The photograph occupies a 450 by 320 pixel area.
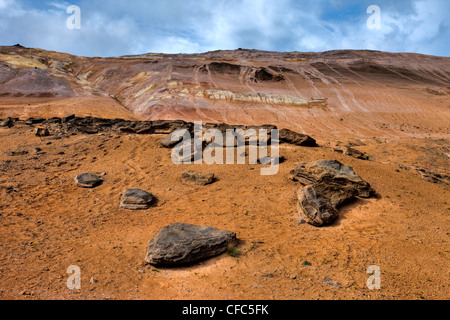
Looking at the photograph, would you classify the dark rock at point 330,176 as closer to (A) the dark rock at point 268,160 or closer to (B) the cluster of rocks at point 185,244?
(A) the dark rock at point 268,160

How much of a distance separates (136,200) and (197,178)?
253cm

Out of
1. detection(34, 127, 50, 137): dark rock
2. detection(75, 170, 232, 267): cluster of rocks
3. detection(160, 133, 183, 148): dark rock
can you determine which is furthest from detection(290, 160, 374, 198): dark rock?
detection(34, 127, 50, 137): dark rock

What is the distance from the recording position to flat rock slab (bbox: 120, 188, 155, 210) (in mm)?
9297

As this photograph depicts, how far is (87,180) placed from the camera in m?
11.0

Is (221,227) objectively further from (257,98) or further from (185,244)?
(257,98)

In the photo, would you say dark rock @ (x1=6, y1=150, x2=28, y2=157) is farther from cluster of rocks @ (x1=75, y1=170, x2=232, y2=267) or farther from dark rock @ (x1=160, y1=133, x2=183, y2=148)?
cluster of rocks @ (x1=75, y1=170, x2=232, y2=267)

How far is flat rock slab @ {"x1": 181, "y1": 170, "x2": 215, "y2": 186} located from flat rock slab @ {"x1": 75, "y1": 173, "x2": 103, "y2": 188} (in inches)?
134

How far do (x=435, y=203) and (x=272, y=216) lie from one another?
218 inches

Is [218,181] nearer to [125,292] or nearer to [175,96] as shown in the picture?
[125,292]

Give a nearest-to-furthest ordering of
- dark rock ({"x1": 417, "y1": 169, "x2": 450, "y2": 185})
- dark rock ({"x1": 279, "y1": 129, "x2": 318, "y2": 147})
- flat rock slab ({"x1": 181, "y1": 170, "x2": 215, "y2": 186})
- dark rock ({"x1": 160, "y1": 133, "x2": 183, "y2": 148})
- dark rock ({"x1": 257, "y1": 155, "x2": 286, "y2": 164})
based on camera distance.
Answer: flat rock slab ({"x1": 181, "y1": 170, "x2": 215, "y2": 186})
dark rock ({"x1": 417, "y1": 169, "x2": 450, "y2": 185})
dark rock ({"x1": 257, "y1": 155, "x2": 286, "y2": 164})
dark rock ({"x1": 279, "y1": 129, "x2": 318, "y2": 147})
dark rock ({"x1": 160, "y1": 133, "x2": 183, "y2": 148})

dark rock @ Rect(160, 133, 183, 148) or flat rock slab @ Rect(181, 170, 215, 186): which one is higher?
dark rock @ Rect(160, 133, 183, 148)
